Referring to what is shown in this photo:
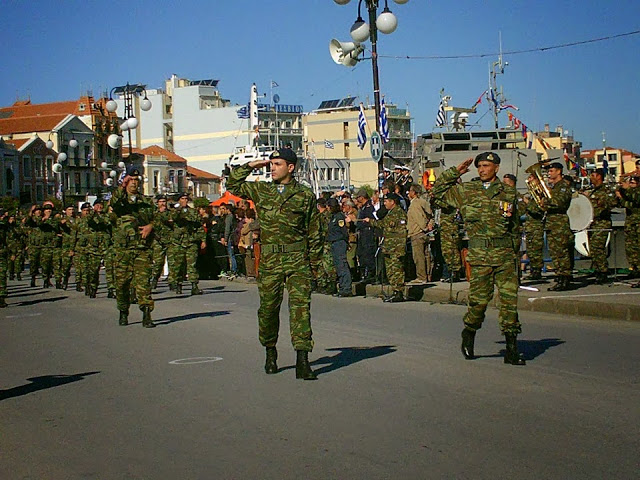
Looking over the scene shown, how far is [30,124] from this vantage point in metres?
121

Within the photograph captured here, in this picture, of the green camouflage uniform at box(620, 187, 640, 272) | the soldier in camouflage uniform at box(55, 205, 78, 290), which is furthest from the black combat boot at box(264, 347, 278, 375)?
the soldier in camouflage uniform at box(55, 205, 78, 290)

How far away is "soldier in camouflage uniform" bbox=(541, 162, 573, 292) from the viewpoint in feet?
51.5

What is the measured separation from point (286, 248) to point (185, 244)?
42.5 feet

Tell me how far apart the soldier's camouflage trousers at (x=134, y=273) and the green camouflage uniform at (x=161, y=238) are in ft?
15.1

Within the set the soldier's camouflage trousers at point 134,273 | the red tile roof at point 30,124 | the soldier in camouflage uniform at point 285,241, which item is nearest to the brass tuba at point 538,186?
the soldier's camouflage trousers at point 134,273

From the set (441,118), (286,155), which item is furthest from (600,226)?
(441,118)

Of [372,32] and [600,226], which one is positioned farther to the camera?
[372,32]

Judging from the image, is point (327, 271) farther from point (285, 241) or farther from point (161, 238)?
point (285, 241)

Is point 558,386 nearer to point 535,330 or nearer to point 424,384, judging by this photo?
point 424,384

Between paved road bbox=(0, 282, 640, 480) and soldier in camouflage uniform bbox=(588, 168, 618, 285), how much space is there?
381 cm

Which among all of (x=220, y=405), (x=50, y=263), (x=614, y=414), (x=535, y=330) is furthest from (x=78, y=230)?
(x=614, y=414)

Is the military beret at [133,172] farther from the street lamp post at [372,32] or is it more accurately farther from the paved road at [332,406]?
the street lamp post at [372,32]

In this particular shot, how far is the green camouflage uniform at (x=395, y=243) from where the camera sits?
1730 cm

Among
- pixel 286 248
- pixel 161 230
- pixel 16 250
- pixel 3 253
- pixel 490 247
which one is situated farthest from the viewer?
pixel 16 250
